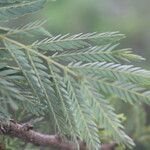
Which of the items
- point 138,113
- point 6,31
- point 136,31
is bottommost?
point 136,31

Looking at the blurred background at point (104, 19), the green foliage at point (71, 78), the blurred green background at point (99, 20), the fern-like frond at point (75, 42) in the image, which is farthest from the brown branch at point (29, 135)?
the blurred green background at point (99, 20)

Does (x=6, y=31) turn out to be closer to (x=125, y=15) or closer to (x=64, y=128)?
(x=64, y=128)

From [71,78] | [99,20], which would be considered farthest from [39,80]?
[99,20]

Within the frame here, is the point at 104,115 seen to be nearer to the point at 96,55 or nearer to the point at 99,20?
the point at 96,55

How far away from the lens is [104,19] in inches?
244

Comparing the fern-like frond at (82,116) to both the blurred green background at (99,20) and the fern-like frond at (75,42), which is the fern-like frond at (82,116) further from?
the blurred green background at (99,20)

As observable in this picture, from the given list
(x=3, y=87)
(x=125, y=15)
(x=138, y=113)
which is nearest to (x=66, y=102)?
(x=3, y=87)

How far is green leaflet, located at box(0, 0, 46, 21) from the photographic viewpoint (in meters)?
1.14

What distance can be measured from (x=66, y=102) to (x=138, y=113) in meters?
0.92

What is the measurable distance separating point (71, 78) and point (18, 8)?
0.20 m

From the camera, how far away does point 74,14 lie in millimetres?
6305

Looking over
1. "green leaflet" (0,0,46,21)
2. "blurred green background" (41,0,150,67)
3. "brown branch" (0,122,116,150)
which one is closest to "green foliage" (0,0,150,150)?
"green leaflet" (0,0,46,21)

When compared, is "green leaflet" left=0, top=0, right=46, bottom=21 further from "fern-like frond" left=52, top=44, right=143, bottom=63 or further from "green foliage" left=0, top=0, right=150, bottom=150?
"fern-like frond" left=52, top=44, right=143, bottom=63

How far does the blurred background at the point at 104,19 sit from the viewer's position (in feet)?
18.9
